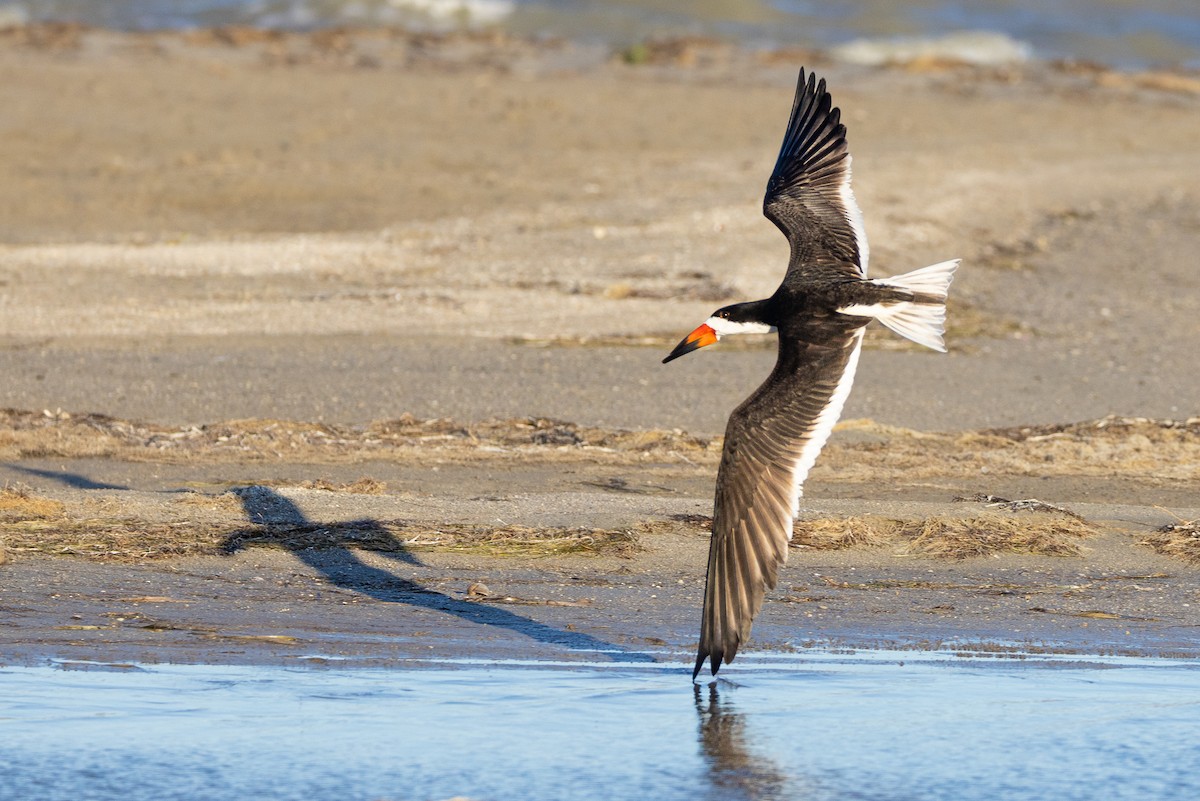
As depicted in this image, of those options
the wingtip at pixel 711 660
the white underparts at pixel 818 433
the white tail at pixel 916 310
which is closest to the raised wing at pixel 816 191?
the white tail at pixel 916 310

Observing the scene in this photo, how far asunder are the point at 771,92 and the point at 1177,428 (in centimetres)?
1610

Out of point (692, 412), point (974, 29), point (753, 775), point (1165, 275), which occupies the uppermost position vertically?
point (974, 29)

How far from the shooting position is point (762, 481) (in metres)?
6.89

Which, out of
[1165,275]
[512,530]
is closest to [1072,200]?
[1165,275]

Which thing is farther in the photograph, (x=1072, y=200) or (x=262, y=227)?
(x=1072, y=200)

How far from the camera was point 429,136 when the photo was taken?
22812 mm

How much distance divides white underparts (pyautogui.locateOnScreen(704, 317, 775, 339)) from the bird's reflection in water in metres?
1.87

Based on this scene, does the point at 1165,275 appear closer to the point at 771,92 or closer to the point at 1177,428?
the point at 1177,428

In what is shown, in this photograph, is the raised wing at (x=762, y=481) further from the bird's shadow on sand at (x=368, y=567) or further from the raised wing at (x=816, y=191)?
the raised wing at (x=816, y=191)

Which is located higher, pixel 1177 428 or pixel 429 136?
pixel 429 136

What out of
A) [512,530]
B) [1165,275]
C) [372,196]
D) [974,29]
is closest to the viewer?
[512,530]

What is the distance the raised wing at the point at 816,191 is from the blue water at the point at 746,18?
22597mm

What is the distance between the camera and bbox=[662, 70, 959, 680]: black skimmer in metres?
6.67

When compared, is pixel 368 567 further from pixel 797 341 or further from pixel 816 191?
pixel 816 191
